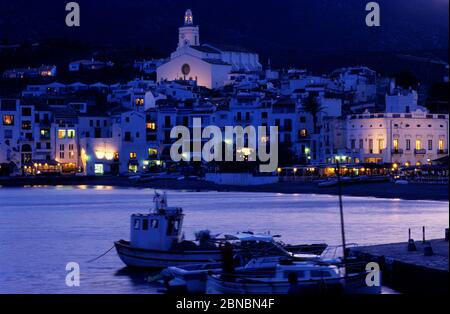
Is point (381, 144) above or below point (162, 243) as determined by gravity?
above

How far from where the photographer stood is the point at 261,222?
185 ft

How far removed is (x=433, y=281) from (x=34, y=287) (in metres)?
11.3

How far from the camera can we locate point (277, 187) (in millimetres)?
90312

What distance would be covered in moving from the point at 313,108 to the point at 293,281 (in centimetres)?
7115

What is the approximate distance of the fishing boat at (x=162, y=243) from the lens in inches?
1326

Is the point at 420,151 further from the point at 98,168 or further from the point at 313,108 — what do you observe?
the point at 98,168

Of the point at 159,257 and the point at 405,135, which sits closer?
the point at 159,257

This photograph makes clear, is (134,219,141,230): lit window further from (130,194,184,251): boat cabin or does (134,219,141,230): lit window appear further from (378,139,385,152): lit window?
(378,139,385,152): lit window

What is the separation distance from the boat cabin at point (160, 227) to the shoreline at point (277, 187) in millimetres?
37489

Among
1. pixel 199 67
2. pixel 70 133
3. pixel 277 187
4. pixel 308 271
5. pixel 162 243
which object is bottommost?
pixel 308 271

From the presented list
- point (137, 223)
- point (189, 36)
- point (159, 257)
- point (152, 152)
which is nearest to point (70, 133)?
point (152, 152)

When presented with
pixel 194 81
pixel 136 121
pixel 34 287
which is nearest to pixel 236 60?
pixel 194 81

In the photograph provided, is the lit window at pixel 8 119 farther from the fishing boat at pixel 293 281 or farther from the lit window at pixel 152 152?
the fishing boat at pixel 293 281
